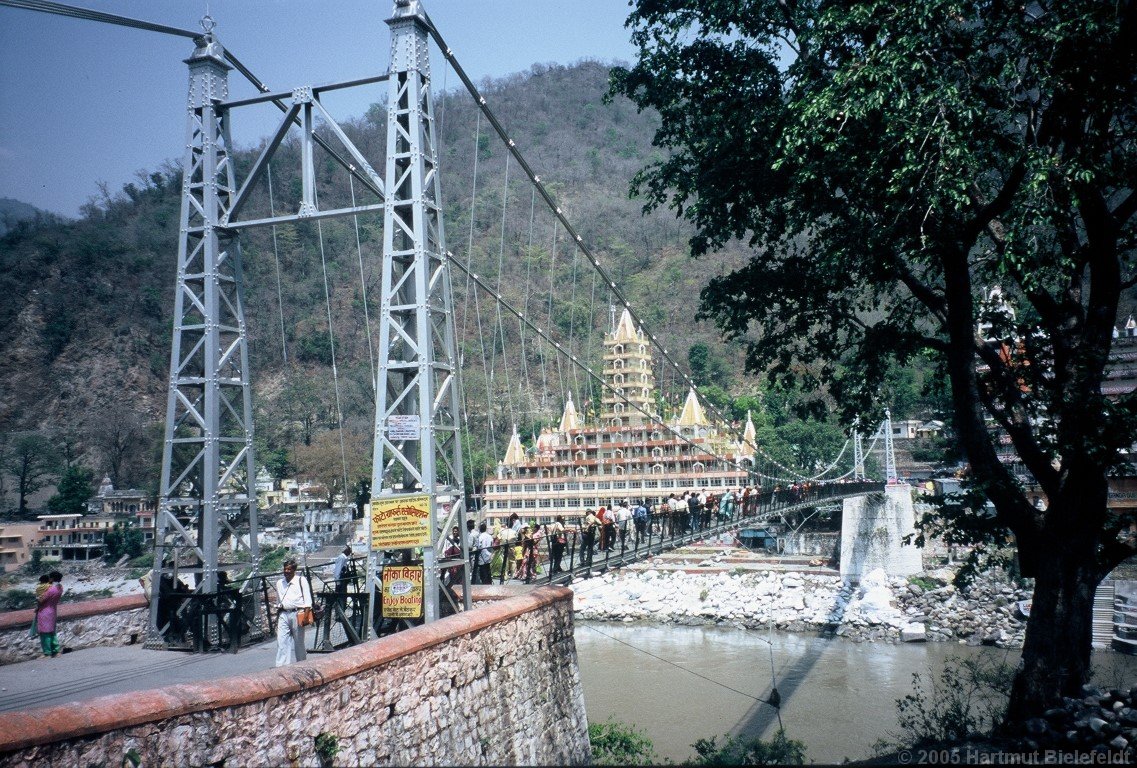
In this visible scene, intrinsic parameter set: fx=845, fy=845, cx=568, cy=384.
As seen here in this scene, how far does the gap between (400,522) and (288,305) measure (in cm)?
6840

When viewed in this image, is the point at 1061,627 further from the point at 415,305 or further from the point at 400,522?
the point at 415,305

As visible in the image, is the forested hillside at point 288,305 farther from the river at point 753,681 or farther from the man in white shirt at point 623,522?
the man in white shirt at point 623,522

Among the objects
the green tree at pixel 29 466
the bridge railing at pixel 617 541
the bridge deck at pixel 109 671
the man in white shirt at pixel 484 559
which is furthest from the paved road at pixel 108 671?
the green tree at pixel 29 466

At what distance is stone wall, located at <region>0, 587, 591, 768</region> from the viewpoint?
3.91 metres

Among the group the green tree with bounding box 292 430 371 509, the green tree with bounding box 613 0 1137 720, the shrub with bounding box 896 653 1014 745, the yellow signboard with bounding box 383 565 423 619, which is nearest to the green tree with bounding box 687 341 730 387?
the green tree with bounding box 292 430 371 509

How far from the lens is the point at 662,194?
8.80 metres

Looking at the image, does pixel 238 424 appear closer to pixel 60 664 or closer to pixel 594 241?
pixel 60 664

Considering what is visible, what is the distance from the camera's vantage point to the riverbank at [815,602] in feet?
78.3

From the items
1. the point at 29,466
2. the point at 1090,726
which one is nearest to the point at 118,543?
the point at 29,466

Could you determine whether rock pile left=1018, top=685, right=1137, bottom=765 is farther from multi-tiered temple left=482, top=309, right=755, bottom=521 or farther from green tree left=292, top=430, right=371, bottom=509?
green tree left=292, top=430, right=371, bottom=509

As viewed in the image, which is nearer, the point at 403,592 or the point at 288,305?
the point at 403,592

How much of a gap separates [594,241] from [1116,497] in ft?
245

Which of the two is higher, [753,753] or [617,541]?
[617,541]

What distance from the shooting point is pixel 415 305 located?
7453mm
